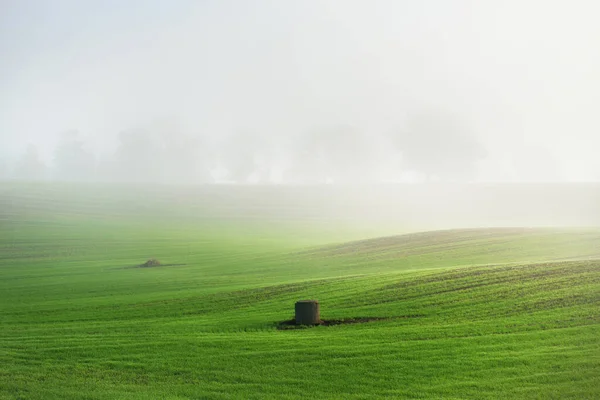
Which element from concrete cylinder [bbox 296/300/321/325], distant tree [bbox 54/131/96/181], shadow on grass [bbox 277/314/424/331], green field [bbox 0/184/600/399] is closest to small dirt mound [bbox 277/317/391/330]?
shadow on grass [bbox 277/314/424/331]

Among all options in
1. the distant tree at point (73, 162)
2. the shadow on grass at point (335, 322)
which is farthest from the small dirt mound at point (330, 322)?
the distant tree at point (73, 162)

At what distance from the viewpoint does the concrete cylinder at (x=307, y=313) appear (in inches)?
838

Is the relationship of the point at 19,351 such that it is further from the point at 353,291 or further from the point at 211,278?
the point at 211,278

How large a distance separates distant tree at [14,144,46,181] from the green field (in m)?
155

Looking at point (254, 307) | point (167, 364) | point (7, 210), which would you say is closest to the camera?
point (167, 364)

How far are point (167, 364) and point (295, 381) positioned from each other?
3.99 metres

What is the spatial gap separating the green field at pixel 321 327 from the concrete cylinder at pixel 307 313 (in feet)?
1.92

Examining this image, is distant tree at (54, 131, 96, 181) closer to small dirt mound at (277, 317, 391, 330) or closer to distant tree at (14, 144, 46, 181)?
distant tree at (14, 144, 46, 181)

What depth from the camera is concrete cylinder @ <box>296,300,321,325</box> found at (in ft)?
69.8

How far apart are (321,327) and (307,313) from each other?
0.75 metres

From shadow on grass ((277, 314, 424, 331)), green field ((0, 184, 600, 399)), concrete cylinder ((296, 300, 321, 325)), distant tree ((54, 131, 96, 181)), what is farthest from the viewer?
distant tree ((54, 131, 96, 181))

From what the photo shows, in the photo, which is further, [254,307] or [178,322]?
[254,307]

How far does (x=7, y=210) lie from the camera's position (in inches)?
4141

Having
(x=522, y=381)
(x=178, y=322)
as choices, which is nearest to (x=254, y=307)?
(x=178, y=322)
